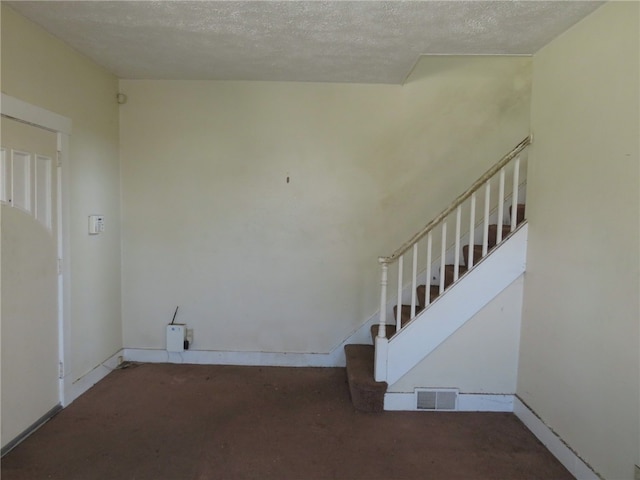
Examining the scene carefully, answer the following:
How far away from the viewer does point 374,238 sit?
3.91 meters

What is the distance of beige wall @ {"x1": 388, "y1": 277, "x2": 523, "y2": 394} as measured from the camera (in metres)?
3.09

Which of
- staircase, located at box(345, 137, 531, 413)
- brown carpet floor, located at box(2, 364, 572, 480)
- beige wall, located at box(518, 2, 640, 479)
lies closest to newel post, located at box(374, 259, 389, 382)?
staircase, located at box(345, 137, 531, 413)

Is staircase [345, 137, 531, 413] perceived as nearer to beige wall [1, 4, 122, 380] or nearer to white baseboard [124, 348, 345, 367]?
white baseboard [124, 348, 345, 367]

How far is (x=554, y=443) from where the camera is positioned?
8.47 feet

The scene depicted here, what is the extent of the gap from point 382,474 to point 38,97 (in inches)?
129

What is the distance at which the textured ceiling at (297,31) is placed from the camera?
2357 mm

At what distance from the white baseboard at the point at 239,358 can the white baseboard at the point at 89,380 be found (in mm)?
221

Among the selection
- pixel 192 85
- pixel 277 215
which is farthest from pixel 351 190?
pixel 192 85

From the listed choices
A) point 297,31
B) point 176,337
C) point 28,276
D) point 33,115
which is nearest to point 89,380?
point 176,337

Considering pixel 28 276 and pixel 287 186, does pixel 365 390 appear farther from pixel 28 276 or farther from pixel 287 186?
pixel 28 276

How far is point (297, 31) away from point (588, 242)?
2224mm

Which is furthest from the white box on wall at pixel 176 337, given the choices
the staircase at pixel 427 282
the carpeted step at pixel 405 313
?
the carpeted step at pixel 405 313

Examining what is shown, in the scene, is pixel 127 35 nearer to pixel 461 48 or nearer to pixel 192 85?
pixel 192 85

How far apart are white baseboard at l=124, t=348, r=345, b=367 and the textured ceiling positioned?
2.65m
